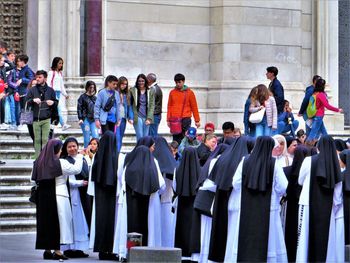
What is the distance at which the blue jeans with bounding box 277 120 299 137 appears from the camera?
24809 mm

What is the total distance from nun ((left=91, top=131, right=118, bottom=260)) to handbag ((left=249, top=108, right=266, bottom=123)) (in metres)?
4.76

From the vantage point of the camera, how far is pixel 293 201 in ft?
56.1

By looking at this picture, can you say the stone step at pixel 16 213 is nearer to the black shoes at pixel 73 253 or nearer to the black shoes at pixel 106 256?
the black shoes at pixel 73 253

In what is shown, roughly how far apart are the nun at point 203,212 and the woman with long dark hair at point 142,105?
21.0 feet

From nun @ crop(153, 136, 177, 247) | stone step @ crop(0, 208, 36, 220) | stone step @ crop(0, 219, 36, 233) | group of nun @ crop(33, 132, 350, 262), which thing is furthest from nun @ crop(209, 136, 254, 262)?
stone step @ crop(0, 208, 36, 220)

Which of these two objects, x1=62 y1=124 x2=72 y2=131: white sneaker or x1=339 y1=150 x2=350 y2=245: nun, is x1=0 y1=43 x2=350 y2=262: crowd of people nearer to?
x1=339 y1=150 x2=350 y2=245: nun

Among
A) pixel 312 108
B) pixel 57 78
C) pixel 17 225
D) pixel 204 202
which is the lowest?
pixel 17 225

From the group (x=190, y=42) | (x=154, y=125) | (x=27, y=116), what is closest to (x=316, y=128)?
(x=154, y=125)

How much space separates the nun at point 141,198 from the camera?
1769cm

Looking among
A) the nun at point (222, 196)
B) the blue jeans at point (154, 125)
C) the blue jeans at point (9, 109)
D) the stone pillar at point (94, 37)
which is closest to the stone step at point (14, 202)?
the blue jeans at point (154, 125)

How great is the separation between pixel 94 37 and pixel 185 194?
9.87 meters

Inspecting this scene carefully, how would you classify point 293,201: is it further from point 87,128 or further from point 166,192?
point 87,128

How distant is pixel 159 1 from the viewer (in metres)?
28.1

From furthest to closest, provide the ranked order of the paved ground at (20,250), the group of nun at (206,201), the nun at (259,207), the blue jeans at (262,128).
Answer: the blue jeans at (262,128)
the paved ground at (20,250)
the group of nun at (206,201)
the nun at (259,207)
